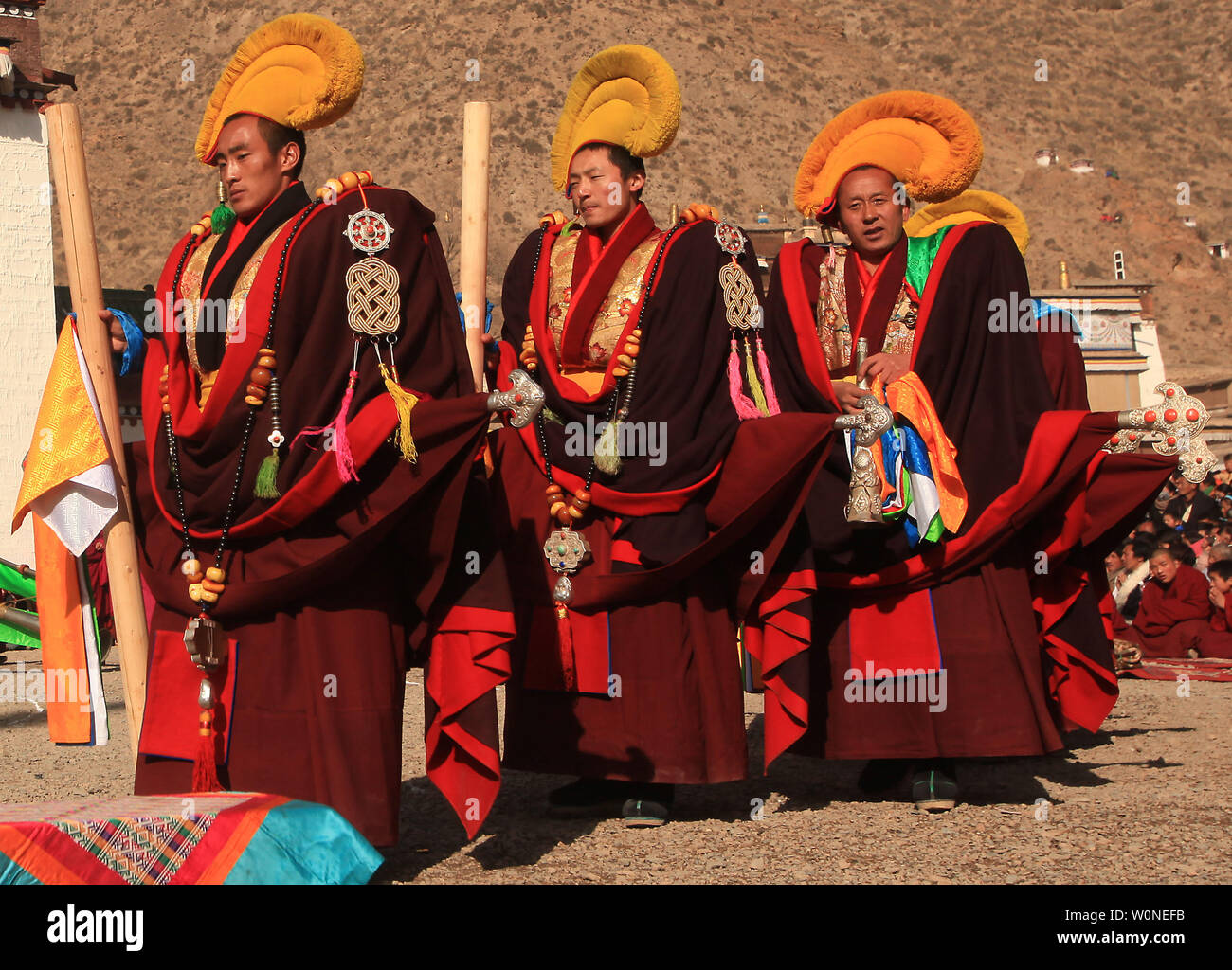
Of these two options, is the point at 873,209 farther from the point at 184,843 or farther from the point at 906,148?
the point at 184,843

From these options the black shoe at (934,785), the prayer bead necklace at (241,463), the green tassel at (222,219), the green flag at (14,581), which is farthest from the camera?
the green flag at (14,581)

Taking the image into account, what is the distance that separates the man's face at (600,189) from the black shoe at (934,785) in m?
2.37

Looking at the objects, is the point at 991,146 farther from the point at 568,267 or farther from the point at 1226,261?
the point at 568,267

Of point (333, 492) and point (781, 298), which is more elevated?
point (781, 298)

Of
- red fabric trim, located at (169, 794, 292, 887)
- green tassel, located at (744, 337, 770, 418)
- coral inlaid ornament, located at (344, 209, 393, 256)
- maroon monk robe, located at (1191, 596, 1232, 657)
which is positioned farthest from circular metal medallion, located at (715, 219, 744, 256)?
maroon monk robe, located at (1191, 596, 1232, 657)

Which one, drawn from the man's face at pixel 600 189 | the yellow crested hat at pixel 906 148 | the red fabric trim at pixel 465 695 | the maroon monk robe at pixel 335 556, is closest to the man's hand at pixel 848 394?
the yellow crested hat at pixel 906 148

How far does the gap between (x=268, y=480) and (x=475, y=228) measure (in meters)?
1.46

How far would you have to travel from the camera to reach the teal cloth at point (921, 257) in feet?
19.4

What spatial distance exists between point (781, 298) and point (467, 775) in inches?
94.2

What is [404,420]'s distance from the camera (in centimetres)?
449

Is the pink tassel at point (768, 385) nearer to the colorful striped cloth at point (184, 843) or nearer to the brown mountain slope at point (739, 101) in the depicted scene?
the colorful striped cloth at point (184, 843)

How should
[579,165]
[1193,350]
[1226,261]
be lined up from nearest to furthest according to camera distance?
1. [579,165]
2. [1193,350]
3. [1226,261]

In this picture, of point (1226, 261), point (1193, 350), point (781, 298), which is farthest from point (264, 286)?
point (1226, 261)

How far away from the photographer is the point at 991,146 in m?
59.8
